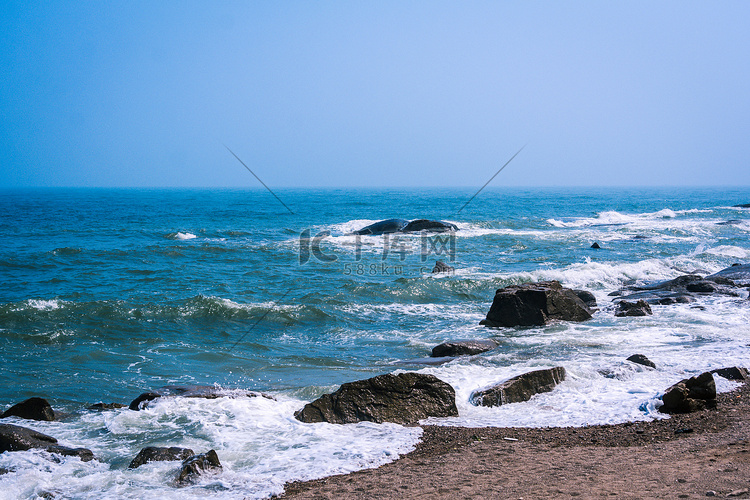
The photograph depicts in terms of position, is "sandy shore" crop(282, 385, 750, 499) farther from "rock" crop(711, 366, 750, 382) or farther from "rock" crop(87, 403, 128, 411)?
"rock" crop(87, 403, 128, 411)

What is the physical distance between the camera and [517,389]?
7.44 metres

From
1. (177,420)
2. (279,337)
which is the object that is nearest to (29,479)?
(177,420)

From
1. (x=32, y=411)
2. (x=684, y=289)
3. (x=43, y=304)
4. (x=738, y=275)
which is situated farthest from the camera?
(x=738, y=275)

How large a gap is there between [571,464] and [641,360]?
13.3ft

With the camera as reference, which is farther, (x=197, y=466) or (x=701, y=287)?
(x=701, y=287)

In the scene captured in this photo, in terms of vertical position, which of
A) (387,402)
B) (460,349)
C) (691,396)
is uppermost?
(691,396)

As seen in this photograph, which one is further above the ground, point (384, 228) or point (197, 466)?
point (384, 228)

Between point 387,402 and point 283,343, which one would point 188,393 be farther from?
point 283,343

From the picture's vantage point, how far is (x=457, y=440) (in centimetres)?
616

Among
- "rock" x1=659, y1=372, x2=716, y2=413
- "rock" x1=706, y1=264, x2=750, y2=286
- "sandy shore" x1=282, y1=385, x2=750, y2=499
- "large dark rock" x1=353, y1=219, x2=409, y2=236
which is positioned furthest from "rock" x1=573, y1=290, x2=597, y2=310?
"large dark rock" x1=353, y1=219, x2=409, y2=236

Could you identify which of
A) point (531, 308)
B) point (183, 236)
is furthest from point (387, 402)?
point (183, 236)

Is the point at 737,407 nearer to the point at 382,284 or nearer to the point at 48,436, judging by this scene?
the point at 48,436

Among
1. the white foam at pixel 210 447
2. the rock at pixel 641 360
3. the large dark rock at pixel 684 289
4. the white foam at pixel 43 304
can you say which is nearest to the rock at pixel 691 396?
the rock at pixel 641 360

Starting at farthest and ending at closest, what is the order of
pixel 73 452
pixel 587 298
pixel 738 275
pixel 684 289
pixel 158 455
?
1. pixel 738 275
2. pixel 684 289
3. pixel 587 298
4. pixel 73 452
5. pixel 158 455
